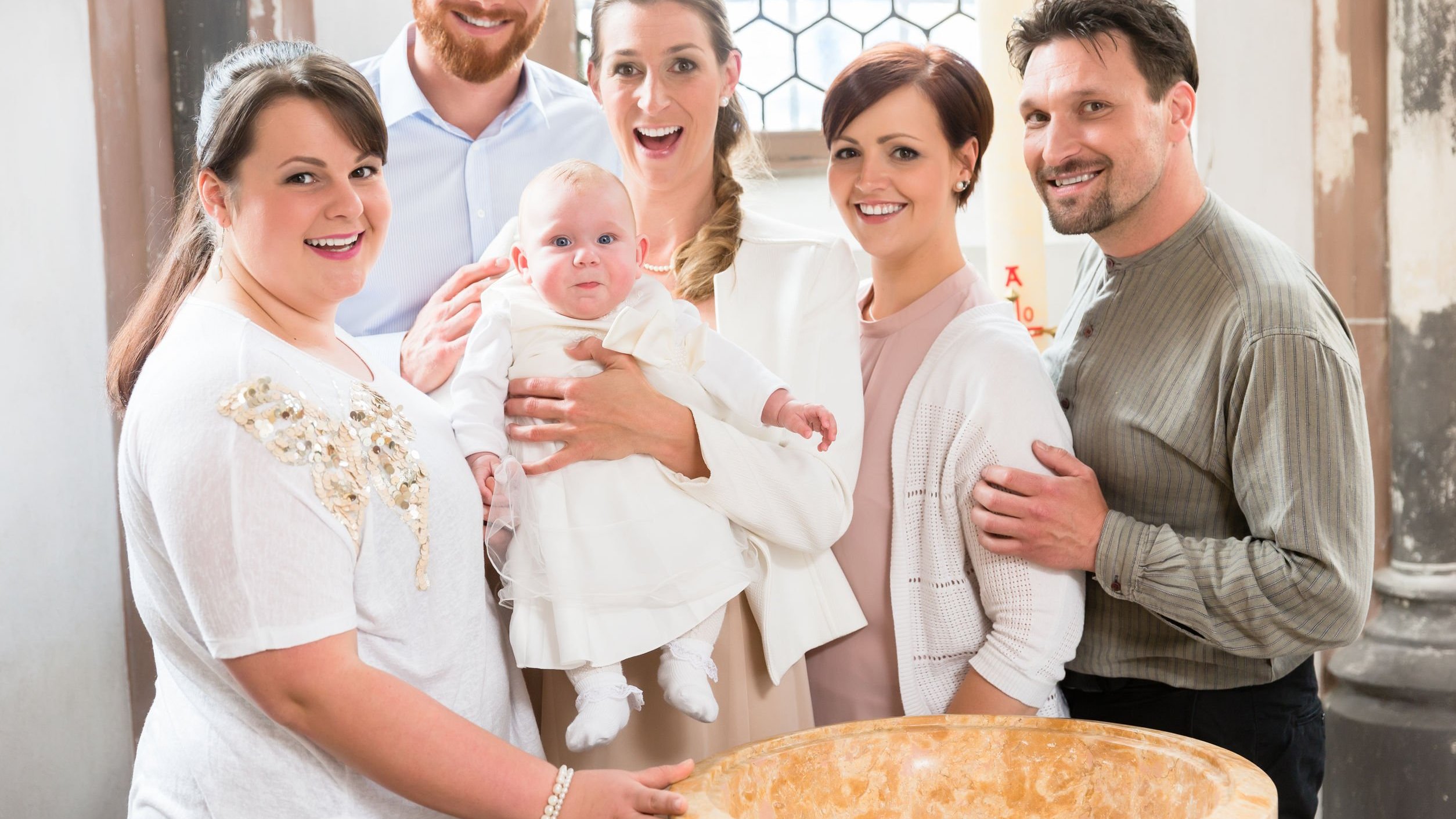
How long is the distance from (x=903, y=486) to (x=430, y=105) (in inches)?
47.1

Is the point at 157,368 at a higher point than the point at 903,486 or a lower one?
higher

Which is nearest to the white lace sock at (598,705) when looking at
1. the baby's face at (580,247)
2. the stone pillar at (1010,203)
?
the baby's face at (580,247)

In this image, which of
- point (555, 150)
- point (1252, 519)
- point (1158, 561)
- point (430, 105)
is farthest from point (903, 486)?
point (430, 105)

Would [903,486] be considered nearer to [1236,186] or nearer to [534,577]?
[534,577]

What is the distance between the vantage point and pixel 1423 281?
10.5 ft

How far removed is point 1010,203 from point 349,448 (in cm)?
195

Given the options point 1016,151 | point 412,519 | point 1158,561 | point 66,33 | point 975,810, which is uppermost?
point 66,33

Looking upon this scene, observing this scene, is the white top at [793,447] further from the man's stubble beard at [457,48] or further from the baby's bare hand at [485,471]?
the man's stubble beard at [457,48]

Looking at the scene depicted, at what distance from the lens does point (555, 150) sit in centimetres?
251

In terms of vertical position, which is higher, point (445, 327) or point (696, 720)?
point (445, 327)

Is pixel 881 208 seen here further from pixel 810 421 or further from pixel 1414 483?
pixel 1414 483

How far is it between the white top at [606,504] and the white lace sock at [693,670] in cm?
3

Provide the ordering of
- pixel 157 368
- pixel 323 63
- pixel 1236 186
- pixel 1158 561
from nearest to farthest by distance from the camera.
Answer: pixel 157 368, pixel 323 63, pixel 1158 561, pixel 1236 186

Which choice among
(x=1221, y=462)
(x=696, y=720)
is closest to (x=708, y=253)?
(x=696, y=720)
